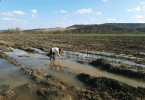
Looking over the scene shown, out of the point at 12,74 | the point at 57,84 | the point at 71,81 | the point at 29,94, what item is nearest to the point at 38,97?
the point at 29,94

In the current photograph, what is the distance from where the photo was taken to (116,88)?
528 centimetres

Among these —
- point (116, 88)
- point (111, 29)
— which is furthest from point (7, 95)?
point (111, 29)

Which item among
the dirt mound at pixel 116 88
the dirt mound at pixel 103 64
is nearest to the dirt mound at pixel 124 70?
the dirt mound at pixel 103 64

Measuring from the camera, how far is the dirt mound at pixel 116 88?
465 centimetres

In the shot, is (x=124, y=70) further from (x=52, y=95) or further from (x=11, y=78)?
(x=11, y=78)

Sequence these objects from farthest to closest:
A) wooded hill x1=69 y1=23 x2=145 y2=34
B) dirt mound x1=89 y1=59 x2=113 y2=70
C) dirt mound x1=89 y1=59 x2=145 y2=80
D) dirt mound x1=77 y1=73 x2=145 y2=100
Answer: wooded hill x1=69 y1=23 x2=145 y2=34 < dirt mound x1=89 y1=59 x2=113 y2=70 < dirt mound x1=89 y1=59 x2=145 y2=80 < dirt mound x1=77 y1=73 x2=145 y2=100

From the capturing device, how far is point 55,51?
10.5 m

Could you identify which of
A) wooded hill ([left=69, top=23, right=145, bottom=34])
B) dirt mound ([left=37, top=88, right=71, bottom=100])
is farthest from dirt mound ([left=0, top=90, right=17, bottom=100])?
wooded hill ([left=69, top=23, right=145, bottom=34])

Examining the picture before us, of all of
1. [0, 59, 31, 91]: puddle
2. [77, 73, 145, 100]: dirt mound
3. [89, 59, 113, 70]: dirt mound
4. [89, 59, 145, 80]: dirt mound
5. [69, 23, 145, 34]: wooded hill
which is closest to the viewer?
[77, 73, 145, 100]: dirt mound

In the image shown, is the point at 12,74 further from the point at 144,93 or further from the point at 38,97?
the point at 144,93

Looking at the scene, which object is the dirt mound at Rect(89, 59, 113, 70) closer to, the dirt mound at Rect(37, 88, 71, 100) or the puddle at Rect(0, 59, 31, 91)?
the dirt mound at Rect(37, 88, 71, 100)

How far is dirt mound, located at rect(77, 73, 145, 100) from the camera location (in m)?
4.65

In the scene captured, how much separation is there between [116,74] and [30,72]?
5.04m

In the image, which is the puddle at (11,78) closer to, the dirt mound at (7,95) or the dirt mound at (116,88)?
the dirt mound at (7,95)
